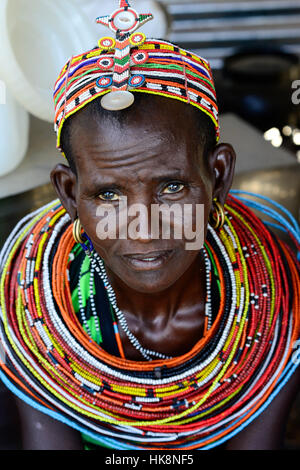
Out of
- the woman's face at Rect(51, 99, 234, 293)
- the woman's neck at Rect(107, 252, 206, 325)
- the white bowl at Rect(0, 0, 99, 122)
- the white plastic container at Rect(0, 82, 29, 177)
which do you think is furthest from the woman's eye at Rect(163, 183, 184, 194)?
the white plastic container at Rect(0, 82, 29, 177)

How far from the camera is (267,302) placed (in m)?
1.39

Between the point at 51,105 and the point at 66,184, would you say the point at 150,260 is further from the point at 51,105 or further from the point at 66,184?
the point at 51,105

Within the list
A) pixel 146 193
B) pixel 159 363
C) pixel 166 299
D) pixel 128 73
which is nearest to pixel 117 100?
pixel 128 73

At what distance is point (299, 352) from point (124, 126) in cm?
70

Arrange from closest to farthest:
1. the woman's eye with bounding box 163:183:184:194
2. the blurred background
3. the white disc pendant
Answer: the white disc pendant
the woman's eye with bounding box 163:183:184:194
the blurred background

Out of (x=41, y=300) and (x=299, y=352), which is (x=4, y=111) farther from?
(x=299, y=352)

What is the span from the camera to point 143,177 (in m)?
1.06

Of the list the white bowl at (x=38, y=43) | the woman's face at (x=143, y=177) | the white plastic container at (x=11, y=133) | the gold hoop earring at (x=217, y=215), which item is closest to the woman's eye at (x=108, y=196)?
the woman's face at (x=143, y=177)

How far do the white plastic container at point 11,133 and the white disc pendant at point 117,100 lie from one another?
0.83m

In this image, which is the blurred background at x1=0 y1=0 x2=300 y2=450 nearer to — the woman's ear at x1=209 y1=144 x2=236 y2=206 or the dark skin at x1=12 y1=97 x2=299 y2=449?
the dark skin at x1=12 y1=97 x2=299 y2=449

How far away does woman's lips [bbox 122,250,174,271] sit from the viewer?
113cm

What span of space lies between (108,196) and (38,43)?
0.89 meters

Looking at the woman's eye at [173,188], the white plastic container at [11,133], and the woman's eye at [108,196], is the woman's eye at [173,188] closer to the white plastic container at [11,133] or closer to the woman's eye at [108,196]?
the woman's eye at [108,196]

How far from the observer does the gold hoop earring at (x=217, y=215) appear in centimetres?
126
